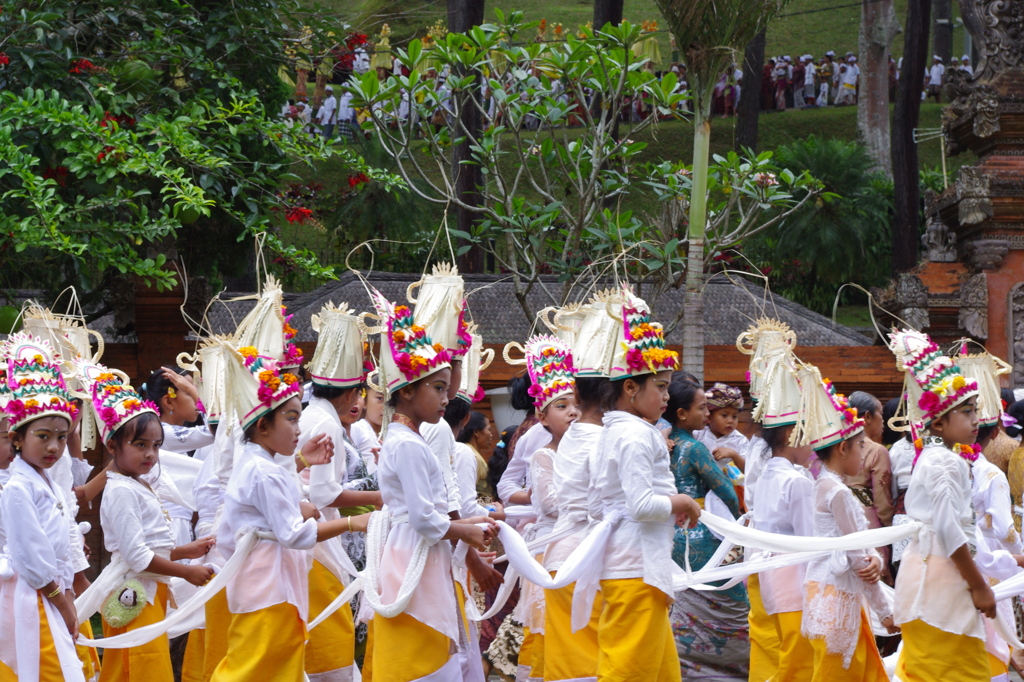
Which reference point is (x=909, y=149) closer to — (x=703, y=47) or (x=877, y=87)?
(x=703, y=47)

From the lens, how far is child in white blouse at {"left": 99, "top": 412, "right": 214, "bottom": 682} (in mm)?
5488

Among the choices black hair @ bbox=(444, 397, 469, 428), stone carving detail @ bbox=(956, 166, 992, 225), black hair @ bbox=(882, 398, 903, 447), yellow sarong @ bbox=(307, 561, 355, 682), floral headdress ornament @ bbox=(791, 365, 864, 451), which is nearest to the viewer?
yellow sarong @ bbox=(307, 561, 355, 682)

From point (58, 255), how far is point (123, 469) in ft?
12.6

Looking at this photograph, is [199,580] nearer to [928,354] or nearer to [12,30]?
[928,354]

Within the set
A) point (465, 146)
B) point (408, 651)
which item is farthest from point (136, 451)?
point (465, 146)

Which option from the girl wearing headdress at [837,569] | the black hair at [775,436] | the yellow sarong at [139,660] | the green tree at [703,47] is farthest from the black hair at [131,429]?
the green tree at [703,47]

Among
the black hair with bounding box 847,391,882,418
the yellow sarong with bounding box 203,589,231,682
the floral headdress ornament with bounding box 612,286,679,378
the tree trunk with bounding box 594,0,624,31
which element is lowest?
the yellow sarong with bounding box 203,589,231,682

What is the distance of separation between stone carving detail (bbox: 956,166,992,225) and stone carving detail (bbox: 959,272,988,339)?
0.50 m

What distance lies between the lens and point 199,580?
5.46 metres

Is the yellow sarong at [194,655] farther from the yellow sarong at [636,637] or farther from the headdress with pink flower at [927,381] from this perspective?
the headdress with pink flower at [927,381]

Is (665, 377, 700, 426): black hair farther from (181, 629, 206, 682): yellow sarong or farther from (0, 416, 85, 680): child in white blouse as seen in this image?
(0, 416, 85, 680): child in white blouse

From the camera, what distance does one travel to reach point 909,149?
1814 cm

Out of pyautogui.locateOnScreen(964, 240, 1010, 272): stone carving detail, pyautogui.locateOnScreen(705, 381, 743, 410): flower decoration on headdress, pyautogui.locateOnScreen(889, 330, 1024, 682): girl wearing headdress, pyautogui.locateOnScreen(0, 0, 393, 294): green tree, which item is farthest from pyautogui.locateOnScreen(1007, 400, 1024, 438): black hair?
pyautogui.locateOnScreen(0, 0, 393, 294): green tree

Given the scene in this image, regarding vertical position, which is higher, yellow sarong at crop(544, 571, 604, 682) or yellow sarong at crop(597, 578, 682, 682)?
yellow sarong at crop(597, 578, 682, 682)
